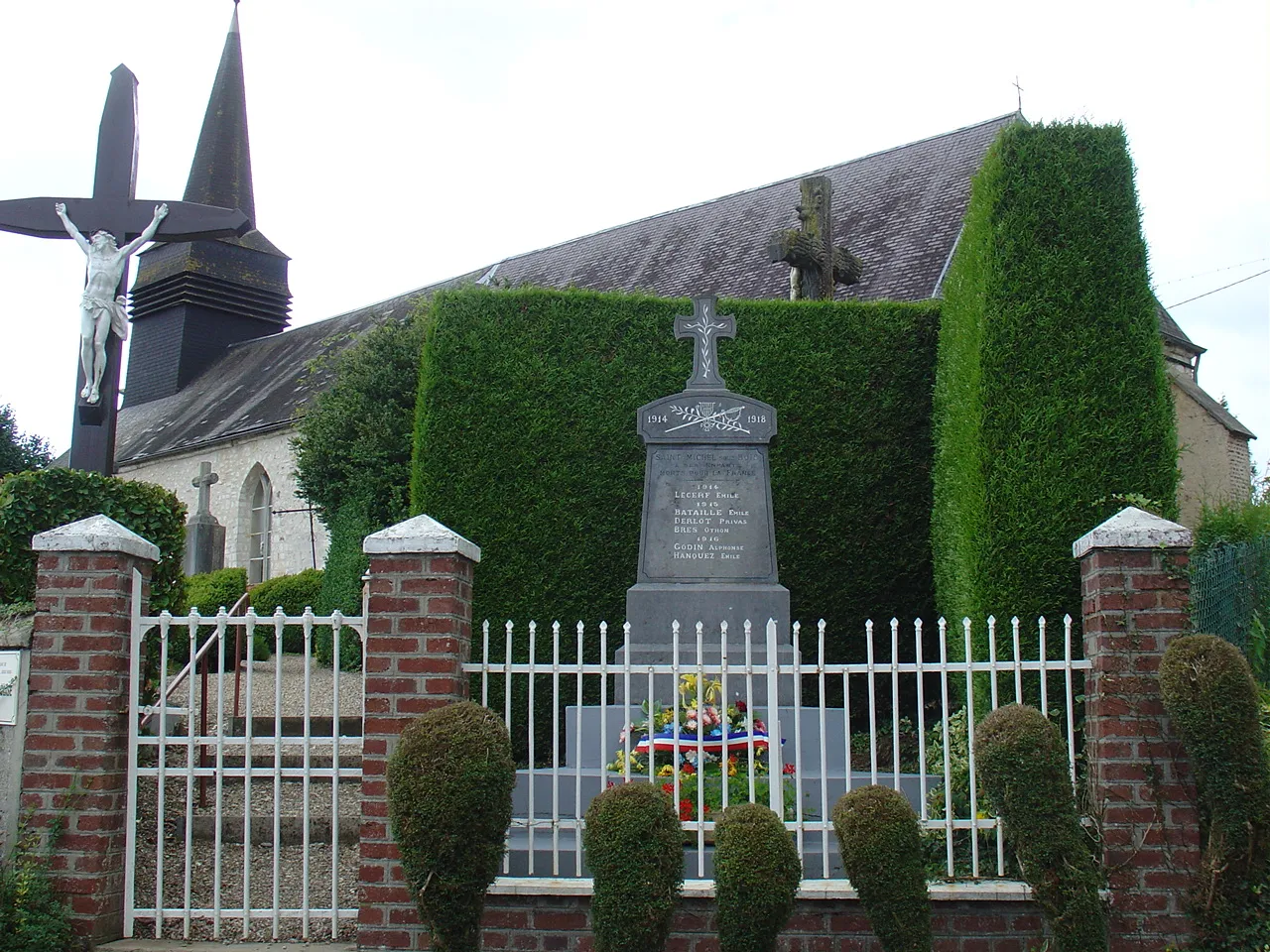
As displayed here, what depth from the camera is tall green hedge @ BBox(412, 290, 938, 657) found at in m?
8.52

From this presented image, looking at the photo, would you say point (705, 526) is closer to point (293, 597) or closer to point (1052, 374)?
point (1052, 374)

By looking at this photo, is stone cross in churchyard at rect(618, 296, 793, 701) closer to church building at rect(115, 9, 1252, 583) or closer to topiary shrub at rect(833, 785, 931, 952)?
topiary shrub at rect(833, 785, 931, 952)

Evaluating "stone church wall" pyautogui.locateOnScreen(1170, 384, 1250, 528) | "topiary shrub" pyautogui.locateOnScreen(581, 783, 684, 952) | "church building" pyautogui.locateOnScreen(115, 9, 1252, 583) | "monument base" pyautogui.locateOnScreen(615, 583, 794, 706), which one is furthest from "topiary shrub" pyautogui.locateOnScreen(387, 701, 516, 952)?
"stone church wall" pyautogui.locateOnScreen(1170, 384, 1250, 528)

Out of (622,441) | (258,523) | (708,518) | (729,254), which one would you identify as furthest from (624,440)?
(258,523)

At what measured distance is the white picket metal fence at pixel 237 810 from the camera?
4.56 metres

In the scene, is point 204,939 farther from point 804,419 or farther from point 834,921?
point 804,419

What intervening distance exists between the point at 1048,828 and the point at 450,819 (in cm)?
195

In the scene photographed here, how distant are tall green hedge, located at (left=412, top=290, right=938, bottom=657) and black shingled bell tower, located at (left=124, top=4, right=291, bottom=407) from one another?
20052mm

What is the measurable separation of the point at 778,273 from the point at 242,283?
53.6 feet

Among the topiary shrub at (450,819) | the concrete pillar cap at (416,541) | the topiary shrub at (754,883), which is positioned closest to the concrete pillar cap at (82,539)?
the concrete pillar cap at (416,541)

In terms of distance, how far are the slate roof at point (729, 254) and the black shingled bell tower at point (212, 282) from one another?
2520 millimetres

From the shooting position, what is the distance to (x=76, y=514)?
676 cm

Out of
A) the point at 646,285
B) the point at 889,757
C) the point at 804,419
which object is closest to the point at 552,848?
the point at 889,757

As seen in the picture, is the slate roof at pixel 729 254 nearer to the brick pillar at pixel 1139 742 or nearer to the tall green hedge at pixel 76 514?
the tall green hedge at pixel 76 514
